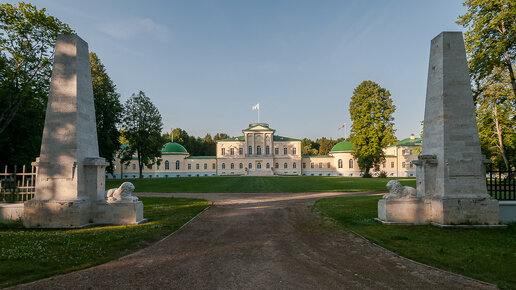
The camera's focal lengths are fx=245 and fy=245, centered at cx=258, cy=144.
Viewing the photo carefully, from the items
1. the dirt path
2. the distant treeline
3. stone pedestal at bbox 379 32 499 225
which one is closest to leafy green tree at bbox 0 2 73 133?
the dirt path

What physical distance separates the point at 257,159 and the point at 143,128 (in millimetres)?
29418

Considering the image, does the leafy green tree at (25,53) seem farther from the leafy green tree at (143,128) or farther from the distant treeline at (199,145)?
the distant treeline at (199,145)

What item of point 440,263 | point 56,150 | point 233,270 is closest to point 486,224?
point 440,263

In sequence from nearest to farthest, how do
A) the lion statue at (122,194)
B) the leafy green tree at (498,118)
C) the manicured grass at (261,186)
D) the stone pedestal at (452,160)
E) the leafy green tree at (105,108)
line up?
1. the stone pedestal at (452,160)
2. the lion statue at (122,194)
3. the leafy green tree at (498,118)
4. the manicured grass at (261,186)
5. the leafy green tree at (105,108)

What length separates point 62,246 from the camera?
6.05 meters

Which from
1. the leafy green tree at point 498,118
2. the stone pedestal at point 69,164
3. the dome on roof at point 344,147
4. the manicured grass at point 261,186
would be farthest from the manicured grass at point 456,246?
the dome on roof at point 344,147

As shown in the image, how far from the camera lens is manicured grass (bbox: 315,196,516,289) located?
4727 millimetres

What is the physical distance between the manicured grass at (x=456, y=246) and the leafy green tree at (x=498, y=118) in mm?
14690

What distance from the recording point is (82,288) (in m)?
4.10

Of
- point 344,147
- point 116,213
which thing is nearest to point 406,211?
point 116,213

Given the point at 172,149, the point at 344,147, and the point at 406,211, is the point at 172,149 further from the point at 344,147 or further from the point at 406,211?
the point at 406,211

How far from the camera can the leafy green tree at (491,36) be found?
13531 millimetres

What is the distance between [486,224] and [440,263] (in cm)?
473

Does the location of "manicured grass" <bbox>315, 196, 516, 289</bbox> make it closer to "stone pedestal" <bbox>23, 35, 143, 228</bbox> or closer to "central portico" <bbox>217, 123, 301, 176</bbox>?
"stone pedestal" <bbox>23, 35, 143, 228</bbox>
